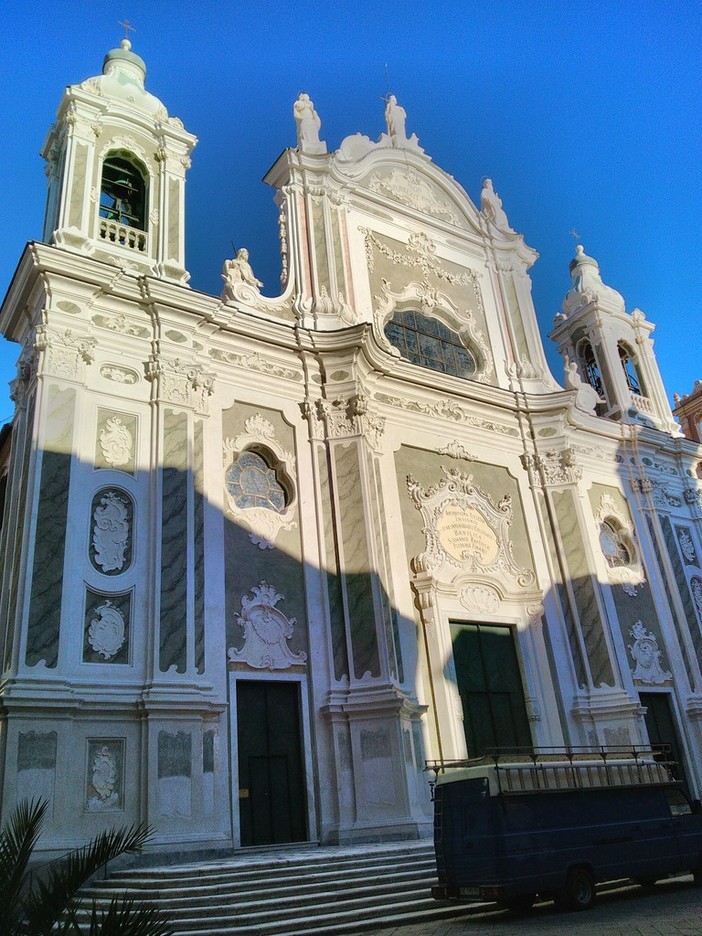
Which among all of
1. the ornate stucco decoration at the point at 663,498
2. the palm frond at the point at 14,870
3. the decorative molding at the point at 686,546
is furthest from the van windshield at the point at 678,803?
the ornate stucco decoration at the point at 663,498

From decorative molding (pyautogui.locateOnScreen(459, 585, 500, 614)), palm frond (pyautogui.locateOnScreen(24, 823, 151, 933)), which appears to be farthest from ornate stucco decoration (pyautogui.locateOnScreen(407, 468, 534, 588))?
palm frond (pyautogui.locateOnScreen(24, 823, 151, 933))

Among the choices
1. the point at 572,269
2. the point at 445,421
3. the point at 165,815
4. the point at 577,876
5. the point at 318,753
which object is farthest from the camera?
the point at 572,269

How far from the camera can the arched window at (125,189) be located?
14.3 meters

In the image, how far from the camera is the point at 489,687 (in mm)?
14430

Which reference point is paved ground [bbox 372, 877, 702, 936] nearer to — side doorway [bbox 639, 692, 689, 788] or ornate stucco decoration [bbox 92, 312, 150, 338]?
side doorway [bbox 639, 692, 689, 788]

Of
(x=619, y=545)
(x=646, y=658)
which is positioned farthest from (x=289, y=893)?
(x=619, y=545)

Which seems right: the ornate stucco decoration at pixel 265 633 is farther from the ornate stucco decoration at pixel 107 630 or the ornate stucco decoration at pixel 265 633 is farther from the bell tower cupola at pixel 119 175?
the bell tower cupola at pixel 119 175

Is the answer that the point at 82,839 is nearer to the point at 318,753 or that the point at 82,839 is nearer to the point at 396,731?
the point at 318,753

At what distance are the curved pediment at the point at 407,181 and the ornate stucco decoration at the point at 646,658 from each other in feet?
33.3

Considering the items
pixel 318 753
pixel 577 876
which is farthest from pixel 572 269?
pixel 577 876

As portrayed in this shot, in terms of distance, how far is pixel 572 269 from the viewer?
2297 centimetres

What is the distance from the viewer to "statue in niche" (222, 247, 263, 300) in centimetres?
1477

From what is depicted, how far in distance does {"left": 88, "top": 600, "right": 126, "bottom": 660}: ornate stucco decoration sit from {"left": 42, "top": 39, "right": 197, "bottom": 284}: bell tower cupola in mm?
5657

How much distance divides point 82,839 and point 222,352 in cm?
777
